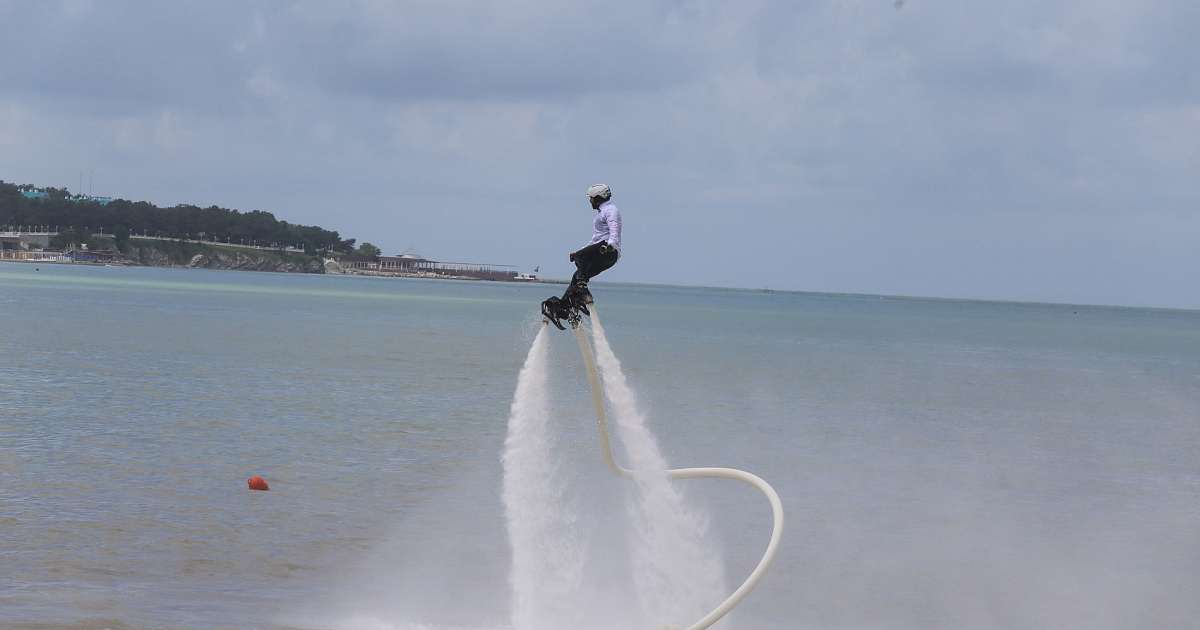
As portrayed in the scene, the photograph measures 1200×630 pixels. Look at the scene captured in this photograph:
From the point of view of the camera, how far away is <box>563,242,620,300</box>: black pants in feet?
35.7

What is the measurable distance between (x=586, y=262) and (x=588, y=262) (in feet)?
0.08

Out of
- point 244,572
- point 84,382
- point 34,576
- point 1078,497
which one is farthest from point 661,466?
point 84,382

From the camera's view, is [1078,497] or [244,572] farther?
[1078,497]

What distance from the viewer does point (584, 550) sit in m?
16.4

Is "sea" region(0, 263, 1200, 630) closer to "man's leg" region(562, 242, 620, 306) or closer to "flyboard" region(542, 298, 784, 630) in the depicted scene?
"flyboard" region(542, 298, 784, 630)

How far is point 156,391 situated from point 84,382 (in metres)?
2.56

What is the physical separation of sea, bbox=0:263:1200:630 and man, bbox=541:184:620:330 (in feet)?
2.66

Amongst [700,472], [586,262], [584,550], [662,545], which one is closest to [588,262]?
[586,262]

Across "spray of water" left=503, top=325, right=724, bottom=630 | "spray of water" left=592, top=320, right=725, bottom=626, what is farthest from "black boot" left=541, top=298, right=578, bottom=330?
"spray of water" left=592, top=320, right=725, bottom=626

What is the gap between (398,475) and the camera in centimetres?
2197

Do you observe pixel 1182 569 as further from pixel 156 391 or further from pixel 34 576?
pixel 156 391

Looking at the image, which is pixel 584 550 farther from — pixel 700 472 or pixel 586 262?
pixel 586 262

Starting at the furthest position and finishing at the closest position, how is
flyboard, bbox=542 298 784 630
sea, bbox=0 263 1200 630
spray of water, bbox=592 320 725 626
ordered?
sea, bbox=0 263 1200 630, spray of water, bbox=592 320 725 626, flyboard, bbox=542 298 784 630

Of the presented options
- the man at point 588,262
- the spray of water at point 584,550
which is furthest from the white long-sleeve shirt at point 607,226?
the spray of water at point 584,550
